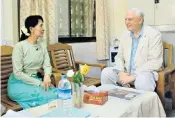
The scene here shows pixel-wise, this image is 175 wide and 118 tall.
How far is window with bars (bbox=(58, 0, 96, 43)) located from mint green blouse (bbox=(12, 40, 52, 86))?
858 millimetres

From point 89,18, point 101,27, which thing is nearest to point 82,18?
point 89,18

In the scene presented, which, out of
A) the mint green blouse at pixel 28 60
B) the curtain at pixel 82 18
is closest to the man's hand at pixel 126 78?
the mint green blouse at pixel 28 60

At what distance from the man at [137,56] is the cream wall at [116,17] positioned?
3.56ft

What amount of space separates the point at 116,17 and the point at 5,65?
7.01 feet

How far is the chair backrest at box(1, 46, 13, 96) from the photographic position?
2117 millimetres

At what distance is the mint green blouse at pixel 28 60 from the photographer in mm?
2027

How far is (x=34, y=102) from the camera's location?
1946mm

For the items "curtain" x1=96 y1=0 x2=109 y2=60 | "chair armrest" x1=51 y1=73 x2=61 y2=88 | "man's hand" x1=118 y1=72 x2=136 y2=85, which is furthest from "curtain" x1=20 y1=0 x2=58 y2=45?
"man's hand" x1=118 y1=72 x2=136 y2=85

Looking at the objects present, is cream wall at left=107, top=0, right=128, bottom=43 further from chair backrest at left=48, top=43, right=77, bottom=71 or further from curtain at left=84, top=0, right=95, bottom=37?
chair backrest at left=48, top=43, right=77, bottom=71

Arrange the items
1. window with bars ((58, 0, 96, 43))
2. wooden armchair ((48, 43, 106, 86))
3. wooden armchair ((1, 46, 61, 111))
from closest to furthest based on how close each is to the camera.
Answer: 1. wooden armchair ((1, 46, 61, 111))
2. wooden armchair ((48, 43, 106, 86))
3. window with bars ((58, 0, 96, 43))

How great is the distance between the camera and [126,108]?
147cm

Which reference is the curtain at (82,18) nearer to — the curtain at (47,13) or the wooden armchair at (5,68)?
the curtain at (47,13)

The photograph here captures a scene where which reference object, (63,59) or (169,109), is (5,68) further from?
(169,109)

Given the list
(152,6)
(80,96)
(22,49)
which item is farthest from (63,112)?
(152,6)
